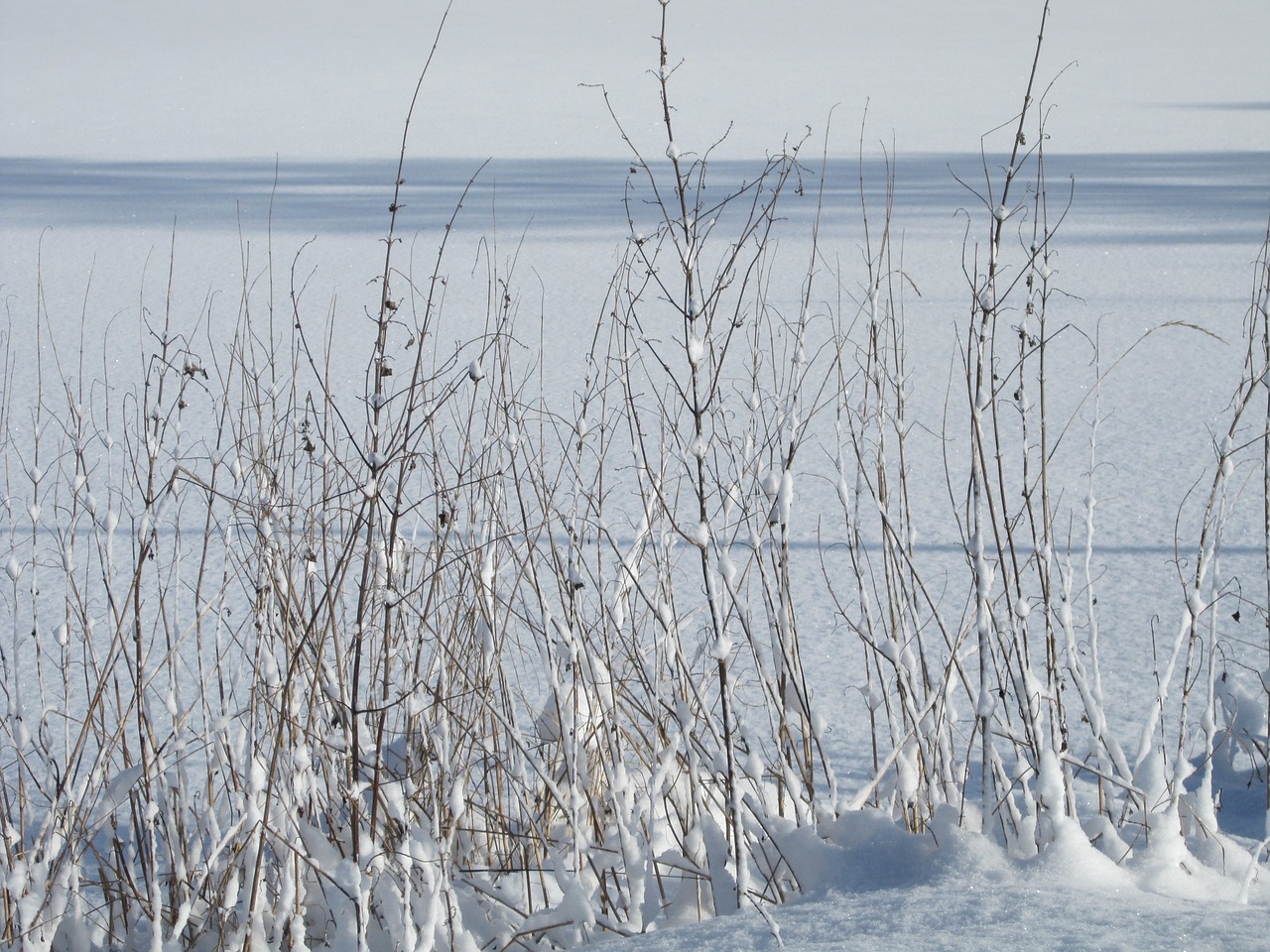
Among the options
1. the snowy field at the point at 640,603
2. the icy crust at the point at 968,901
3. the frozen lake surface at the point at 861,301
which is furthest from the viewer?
the frozen lake surface at the point at 861,301

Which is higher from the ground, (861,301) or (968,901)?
(861,301)

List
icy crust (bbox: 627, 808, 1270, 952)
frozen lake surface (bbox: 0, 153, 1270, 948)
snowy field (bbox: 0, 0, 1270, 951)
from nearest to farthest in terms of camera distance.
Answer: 1. icy crust (bbox: 627, 808, 1270, 952)
2. snowy field (bbox: 0, 0, 1270, 951)
3. frozen lake surface (bbox: 0, 153, 1270, 948)

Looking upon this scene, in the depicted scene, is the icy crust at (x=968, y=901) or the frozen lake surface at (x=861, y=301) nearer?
the icy crust at (x=968, y=901)

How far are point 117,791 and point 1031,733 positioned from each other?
3.86 ft

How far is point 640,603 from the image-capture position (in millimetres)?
2543

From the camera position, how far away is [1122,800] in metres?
1.96

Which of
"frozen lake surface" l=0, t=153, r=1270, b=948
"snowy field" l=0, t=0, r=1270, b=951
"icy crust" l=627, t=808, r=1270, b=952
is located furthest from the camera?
"frozen lake surface" l=0, t=153, r=1270, b=948

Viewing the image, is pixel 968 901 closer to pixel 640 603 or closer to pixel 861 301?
pixel 640 603

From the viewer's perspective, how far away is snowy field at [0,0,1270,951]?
146 cm

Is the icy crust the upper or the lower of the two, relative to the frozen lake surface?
lower

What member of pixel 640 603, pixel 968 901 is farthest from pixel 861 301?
pixel 968 901

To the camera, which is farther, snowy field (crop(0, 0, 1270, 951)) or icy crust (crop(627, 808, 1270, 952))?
snowy field (crop(0, 0, 1270, 951))

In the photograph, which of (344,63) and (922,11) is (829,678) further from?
(922,11)

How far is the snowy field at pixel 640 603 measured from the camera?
57.3 inches
